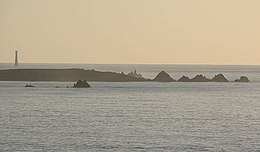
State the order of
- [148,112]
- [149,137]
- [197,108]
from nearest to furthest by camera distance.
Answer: [149,137], [148,112], [197,108]

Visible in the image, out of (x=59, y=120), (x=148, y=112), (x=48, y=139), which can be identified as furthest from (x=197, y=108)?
(x=48, y=139)

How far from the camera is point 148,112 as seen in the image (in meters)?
88.9

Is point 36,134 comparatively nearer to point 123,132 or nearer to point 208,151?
point 123,132

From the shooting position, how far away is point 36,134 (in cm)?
6006

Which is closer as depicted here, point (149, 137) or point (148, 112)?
point (149, 137)

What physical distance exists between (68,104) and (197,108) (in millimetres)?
21071

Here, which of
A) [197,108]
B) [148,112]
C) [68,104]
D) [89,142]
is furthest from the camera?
[68,104]

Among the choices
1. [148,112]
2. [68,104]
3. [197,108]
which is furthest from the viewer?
[68,104]

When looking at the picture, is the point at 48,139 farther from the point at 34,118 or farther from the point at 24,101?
the point at 24,101

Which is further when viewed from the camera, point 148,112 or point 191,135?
point 148,112

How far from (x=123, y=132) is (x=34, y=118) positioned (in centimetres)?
1778

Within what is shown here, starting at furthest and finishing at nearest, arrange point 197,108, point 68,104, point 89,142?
1. point 68,104
2. point 197,108
3. point 89,142

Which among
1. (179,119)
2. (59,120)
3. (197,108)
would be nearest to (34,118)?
(59,120)

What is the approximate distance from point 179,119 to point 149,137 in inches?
735
